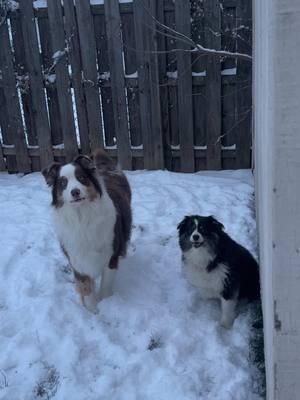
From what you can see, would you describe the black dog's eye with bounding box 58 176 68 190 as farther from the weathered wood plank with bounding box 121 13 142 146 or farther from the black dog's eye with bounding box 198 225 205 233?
the weathered wood plank with bounding box 121 13 142 146

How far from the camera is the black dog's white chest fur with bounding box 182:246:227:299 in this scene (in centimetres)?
366

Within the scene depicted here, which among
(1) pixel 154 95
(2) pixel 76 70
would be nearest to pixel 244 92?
(1) pixel 154 95

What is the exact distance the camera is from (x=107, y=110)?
6.47 metres

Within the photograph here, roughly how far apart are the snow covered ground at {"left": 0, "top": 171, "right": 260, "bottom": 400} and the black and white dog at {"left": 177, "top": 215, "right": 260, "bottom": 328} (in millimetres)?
192

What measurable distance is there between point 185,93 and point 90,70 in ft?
4.43

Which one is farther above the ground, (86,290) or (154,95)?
(154,95)

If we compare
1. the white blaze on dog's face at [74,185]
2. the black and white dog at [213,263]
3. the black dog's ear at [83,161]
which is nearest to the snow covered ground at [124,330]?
the black and white dog at [213,263]

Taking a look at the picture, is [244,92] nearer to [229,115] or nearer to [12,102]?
[229,115]

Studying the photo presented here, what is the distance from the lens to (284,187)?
1771 mm

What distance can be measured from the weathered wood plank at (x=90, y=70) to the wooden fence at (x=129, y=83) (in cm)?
1

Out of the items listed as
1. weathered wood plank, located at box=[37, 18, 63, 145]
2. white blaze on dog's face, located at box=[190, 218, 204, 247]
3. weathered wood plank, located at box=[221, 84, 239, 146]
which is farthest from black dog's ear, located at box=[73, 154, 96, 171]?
weathered wood plank, located at box=[37, 18, 63, 145]

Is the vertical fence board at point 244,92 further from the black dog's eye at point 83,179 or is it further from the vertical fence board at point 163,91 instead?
the black dog's eye at point 83,179

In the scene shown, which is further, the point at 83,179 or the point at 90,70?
the point at 90,70

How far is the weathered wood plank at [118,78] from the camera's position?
5949mm
